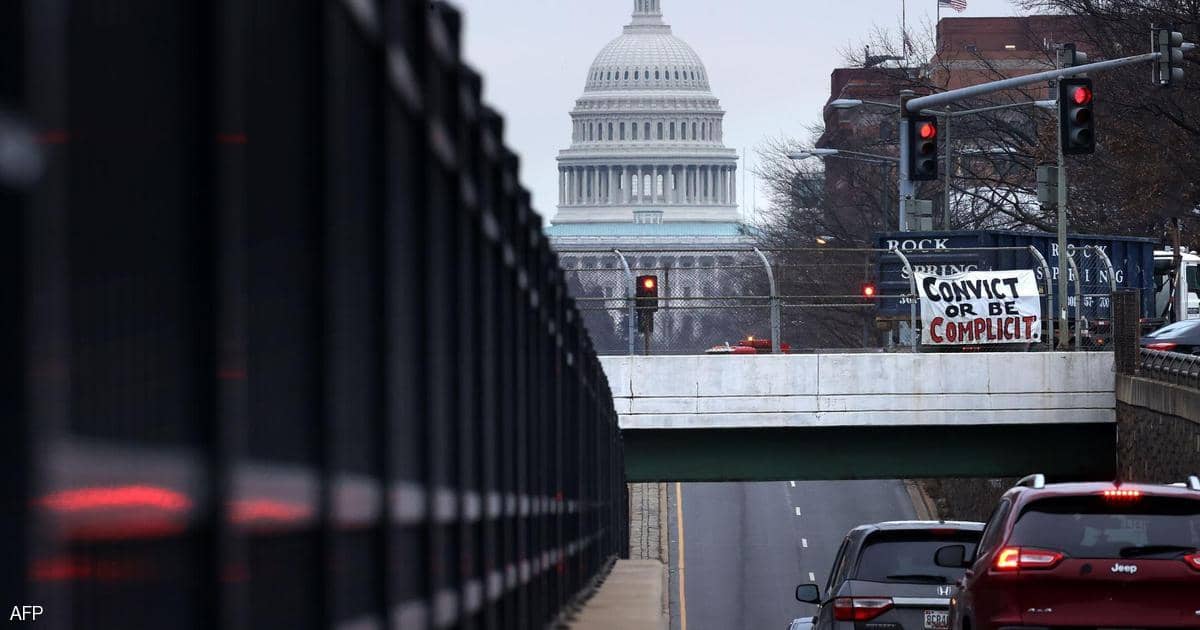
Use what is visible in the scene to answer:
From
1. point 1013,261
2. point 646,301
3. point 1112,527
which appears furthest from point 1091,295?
point 1112,527

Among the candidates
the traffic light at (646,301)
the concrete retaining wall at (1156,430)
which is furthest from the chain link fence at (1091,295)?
the traffic light at (646,301)

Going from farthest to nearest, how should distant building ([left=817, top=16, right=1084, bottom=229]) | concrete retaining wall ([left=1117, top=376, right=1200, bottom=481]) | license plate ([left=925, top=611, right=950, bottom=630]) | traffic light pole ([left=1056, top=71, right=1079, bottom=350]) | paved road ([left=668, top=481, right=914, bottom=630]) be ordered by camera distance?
1. distant building ([left=817, top=16, right=1084, bottom=229])
2. paved road ([left=668, top=481, right=914, bottom=630])
3. traffic light pole ([left=1056, top=71, right=1079, bottom=350])
4. concrete retaining wall ([left=1117, top=376, right=1200, bottom=481])
5. license plate ([left=925, top=611, right=950, bottom=630])

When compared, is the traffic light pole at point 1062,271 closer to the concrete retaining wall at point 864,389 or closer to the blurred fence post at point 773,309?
the concrete retaining wall at point 864,389

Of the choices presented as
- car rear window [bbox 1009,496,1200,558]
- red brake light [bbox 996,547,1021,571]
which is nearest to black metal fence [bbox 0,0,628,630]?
red brake light [bbox 996,547,1021,571]

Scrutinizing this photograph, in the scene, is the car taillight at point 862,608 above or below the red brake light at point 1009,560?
below

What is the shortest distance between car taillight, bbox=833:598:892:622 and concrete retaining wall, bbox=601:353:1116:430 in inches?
791

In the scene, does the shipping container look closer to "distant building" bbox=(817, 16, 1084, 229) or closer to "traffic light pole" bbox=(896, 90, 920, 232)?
"traffic light pole" bbox=(896, 90, 920, 232)

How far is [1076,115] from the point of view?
31.9 m

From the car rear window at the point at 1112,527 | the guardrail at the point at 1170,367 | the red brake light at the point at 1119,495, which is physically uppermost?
the guardrail at the point at 1170,367

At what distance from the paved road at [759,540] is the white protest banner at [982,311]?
16911mm

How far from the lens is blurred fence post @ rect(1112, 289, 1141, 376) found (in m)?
34.1

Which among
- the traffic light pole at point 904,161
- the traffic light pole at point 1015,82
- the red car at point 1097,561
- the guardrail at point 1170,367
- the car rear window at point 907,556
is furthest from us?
the traffic light pole at point 904,161

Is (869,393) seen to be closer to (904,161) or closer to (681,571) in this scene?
(904,161)

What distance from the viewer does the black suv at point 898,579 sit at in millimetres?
15266
